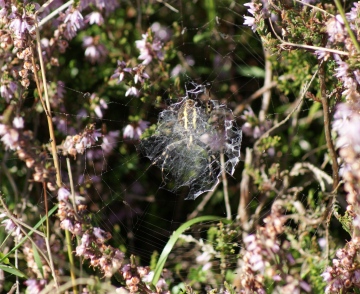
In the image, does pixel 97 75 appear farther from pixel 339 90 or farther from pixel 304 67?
pixel 339 90

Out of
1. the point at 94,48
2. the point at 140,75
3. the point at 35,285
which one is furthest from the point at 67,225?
the point at 94,48

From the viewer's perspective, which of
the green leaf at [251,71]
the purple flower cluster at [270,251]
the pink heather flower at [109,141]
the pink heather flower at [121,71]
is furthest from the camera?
the green leaf at [251,71]

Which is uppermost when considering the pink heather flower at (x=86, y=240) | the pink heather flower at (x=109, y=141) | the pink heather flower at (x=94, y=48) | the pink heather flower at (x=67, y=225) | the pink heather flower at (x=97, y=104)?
the pink heather flower at (x=94, y=48)

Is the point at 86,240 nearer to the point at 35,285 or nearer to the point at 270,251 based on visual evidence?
the point at 35,285

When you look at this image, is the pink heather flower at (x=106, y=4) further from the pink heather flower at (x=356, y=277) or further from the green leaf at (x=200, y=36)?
the pink heather flower at (x=356, y=277)

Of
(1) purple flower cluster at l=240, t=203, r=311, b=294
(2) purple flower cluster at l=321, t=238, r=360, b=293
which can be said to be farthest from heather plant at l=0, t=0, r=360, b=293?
(1) purple flower cluster at l=240, t=203, r=311, b=294

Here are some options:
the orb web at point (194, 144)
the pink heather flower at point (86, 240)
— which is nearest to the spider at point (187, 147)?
the orb web at point (194, 144)

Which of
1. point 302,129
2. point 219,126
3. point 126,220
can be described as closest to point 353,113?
point 219,126

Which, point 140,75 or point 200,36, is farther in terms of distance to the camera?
point 200,36
